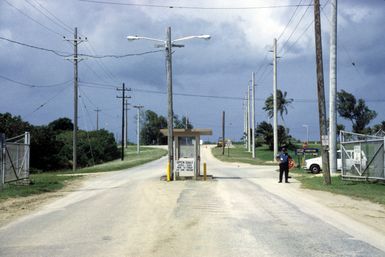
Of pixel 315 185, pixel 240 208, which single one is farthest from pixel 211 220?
pixel 315 185

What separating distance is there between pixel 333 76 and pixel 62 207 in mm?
17662

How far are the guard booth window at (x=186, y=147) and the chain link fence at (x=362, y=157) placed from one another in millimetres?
7940

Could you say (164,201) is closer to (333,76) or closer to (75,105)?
(333,76)

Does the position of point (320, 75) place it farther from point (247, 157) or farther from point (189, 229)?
point (247, 157)

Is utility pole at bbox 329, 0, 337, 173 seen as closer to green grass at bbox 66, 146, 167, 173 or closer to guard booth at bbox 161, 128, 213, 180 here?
guard booth at bbox 161, 128, 213, 180

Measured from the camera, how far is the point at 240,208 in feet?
50.7

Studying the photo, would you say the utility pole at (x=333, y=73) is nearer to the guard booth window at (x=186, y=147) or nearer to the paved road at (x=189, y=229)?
the guard booth window at (x=186, y=147)

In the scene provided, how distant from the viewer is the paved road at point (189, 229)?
9242 millimetres

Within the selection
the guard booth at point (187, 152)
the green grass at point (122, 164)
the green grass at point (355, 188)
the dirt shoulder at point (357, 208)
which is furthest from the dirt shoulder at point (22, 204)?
the green grass at point (122, 164)

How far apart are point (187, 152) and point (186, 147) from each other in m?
0.28

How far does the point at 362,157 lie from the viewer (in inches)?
1006

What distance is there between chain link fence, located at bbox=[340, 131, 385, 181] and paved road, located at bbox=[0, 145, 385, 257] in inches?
272

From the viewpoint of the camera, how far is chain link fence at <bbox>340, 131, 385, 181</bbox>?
23766mm

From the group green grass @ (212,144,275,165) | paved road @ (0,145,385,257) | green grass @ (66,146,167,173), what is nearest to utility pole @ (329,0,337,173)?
paved road @ (0,145,385,257)
